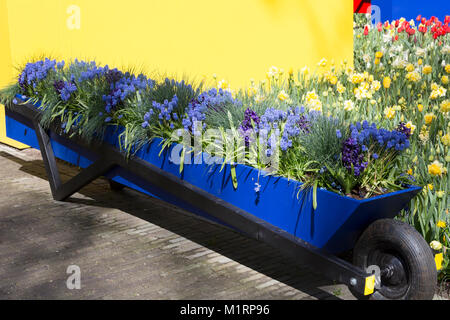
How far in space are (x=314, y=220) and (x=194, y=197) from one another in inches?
28.1

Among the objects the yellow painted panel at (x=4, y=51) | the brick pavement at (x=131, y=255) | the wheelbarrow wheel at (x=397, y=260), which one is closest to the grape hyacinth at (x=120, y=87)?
the brick pavement at (x=131, y=255)

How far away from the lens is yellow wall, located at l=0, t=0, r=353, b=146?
495 centimetres

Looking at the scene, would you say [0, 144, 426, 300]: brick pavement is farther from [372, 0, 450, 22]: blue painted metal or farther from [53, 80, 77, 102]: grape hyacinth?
[372, 0, 450, 22]: blue painted metal

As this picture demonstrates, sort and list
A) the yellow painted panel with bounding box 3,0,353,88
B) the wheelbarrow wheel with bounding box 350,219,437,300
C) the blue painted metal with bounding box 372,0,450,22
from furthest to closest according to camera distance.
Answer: the blue painted metal with bounding box 372,0,450,22 < the yellow painted panel with bounding box 3,0,353,88 < the wheelbarrow wheel with bounding box 350,219,437,300

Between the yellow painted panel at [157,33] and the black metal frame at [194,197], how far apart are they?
1.22 metres

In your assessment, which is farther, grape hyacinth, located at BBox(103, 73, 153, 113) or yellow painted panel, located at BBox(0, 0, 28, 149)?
yellow painted panel, located at BBox(0, 0, 28, 149)

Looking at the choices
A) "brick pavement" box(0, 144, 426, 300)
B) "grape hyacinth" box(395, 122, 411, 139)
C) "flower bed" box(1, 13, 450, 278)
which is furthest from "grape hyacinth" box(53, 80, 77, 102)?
"grape hyacinth" box(395, 122, 411, 139)

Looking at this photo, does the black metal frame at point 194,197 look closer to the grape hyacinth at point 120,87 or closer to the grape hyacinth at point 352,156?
the grape hyacinth at point 120,87

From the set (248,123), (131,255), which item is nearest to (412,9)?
(248,123)

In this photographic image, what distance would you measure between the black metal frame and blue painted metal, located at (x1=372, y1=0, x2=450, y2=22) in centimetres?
659

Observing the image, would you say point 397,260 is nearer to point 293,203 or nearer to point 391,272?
point 391,272
